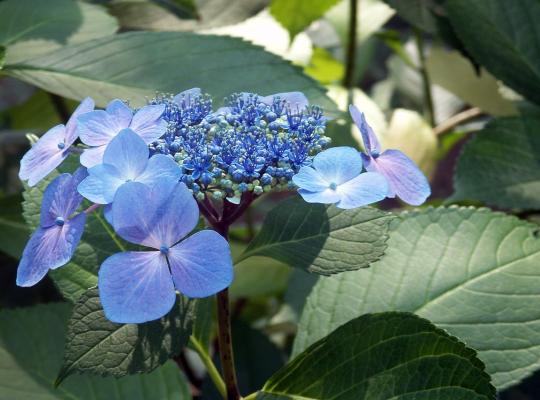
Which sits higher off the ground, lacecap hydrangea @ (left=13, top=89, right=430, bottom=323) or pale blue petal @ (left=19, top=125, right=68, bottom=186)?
lacecap hydrangea @ (left=13, top=89, right=430, bottom=323)

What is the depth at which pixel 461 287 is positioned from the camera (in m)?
0.80

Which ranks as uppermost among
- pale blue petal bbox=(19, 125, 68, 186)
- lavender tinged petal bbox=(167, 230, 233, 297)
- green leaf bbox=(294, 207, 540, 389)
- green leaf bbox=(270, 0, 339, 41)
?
lavender tinged petal bbox=(167, 230, 233, 297)

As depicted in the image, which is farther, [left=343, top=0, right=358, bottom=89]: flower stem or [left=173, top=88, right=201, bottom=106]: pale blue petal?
[left=343, top=0, right=358, bottom=89]: flower stem

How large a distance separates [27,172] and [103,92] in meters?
0.27

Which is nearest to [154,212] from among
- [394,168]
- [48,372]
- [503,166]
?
[394,168]

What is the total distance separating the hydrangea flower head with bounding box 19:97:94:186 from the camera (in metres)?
0.63

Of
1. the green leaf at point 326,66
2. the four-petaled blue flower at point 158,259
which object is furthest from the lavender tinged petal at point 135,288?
the green leaf at point 326,66

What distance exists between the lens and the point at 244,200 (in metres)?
0.62

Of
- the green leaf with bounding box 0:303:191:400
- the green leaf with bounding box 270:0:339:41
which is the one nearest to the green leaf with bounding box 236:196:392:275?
the green leaf with bounding box 0:303:191:400

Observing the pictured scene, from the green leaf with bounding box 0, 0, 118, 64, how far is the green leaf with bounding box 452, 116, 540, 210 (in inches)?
20.0

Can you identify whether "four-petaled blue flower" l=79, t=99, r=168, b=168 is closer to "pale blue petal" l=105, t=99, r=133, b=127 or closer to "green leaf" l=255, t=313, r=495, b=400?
"pale blue petal" l=105, t=99, r=133, b=127

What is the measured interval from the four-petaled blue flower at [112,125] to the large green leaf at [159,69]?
0.80 ft

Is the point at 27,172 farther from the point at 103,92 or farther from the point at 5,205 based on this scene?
the point at 5,205

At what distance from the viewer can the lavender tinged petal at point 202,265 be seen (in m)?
0.52
